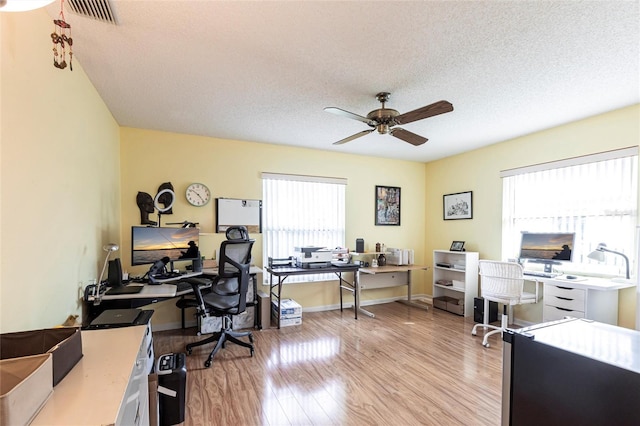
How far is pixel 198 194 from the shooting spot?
3.99 meters

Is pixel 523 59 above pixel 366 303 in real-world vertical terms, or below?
above

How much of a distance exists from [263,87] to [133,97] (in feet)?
4.31

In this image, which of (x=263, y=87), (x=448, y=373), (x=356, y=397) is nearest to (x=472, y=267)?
(x=448, y=373)

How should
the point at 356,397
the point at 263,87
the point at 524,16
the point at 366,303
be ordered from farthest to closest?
the point at 366,303 → the point at 263,87 → the point at 356,397 → the point at 524,16

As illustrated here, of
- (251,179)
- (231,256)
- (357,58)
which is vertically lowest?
(231,256)

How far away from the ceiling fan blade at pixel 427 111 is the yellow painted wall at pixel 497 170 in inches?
90.9

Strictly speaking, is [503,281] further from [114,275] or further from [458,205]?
[114,275]

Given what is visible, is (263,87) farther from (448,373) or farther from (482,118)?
(448,373)

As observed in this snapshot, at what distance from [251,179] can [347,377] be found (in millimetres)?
2918

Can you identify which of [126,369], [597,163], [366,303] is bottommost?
[366,303]

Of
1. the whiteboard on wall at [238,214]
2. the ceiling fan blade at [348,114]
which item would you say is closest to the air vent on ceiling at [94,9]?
the ceiling fan blade at [348,114]

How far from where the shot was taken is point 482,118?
10.8 feet

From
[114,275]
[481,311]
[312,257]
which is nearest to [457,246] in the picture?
[481,311]

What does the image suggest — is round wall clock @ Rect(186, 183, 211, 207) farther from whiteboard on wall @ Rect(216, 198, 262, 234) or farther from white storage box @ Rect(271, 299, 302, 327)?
white storage box @ Rect(271, 299, 302, 327)
